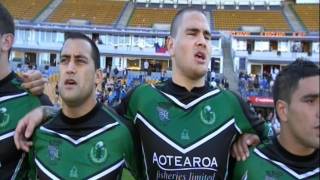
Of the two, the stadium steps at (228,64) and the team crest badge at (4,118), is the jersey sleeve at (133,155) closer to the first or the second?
the team crest badge at (4,118)

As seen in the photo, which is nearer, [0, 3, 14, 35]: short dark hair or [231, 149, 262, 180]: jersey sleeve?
[231, 149, 262, 180]: jersey sleeve

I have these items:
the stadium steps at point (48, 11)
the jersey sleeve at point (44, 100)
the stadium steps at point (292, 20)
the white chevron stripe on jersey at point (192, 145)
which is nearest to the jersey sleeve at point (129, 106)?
the white chevron stripe on jersey at point (192, 145)

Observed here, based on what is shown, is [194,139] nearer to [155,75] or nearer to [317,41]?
[155,75]

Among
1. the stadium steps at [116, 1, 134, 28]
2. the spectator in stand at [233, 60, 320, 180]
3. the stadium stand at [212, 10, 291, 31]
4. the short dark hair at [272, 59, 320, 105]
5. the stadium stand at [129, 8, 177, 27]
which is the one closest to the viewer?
the spectator in stand at [233, 60, 320, 180]

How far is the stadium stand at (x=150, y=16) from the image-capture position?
118 feet

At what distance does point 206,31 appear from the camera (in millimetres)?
2879

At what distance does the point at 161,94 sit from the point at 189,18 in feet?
1.69

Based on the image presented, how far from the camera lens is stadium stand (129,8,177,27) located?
3594cm

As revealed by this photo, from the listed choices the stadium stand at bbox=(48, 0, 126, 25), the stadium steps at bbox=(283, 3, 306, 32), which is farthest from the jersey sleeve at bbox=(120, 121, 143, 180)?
the stadium stand at bbox=(48, 0, 126, 25)

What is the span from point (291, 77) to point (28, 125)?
1.60 meters

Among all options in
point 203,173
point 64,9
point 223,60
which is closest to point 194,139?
point 203,173

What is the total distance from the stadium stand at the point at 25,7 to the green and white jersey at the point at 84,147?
113ft

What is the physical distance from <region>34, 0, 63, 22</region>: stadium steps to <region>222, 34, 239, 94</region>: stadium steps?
14.2 m

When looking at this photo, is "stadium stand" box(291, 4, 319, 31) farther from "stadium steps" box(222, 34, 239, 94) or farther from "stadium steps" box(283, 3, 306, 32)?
"stadium steps" box(222, 34, 239, 94)
